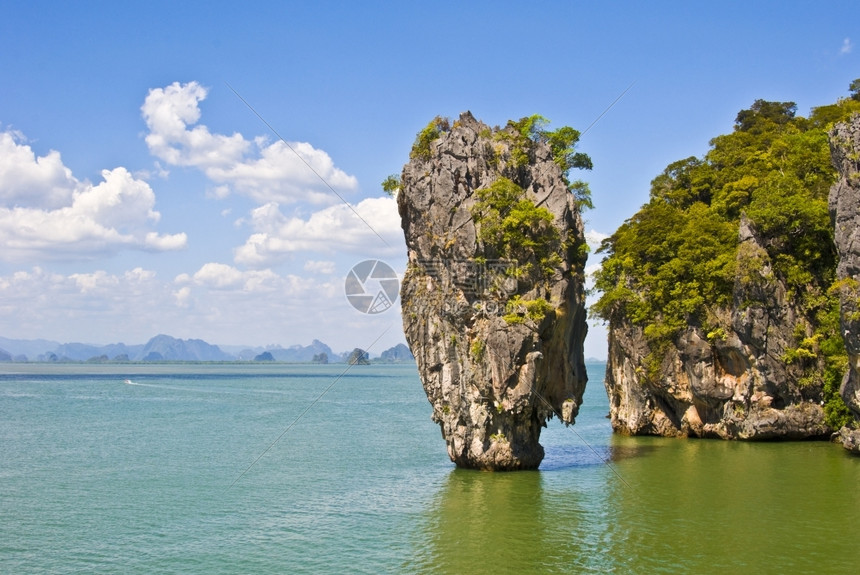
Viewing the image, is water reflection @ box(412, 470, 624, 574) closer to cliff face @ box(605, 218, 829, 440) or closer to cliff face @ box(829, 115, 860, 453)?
cliff face @ box(829, 115, 860, 453)

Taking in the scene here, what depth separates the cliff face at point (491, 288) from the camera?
28156mm

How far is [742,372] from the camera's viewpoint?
3800cm

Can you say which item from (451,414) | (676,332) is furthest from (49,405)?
(676,332)

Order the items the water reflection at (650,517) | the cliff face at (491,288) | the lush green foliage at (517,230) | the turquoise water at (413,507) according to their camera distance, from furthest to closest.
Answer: the lush green foliage at (517,230), the cliff face at (491,288), the turquoise water at (413,507), the water reflection at (650,517)

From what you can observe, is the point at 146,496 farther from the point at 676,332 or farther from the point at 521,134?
the point at 676,332

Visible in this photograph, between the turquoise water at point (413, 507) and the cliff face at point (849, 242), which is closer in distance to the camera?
the turquoise water at point (413, 507)

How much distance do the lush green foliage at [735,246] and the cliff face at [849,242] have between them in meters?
4.10

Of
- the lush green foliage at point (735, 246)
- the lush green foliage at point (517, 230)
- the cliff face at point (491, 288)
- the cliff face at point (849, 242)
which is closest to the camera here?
the cliff face at point (491, 288)

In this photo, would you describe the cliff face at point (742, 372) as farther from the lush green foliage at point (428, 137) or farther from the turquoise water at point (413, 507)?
the lush green foliage at point (428, 137)

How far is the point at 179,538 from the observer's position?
21.0 meters

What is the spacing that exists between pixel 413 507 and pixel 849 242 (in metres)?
21.2

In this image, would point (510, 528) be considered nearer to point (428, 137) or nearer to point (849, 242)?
point (428, 137)

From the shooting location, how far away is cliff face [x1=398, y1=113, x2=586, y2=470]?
2816 centimetres

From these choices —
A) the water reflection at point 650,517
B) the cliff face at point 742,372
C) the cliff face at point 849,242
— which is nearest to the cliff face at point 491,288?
the water reflection at point 650,517
